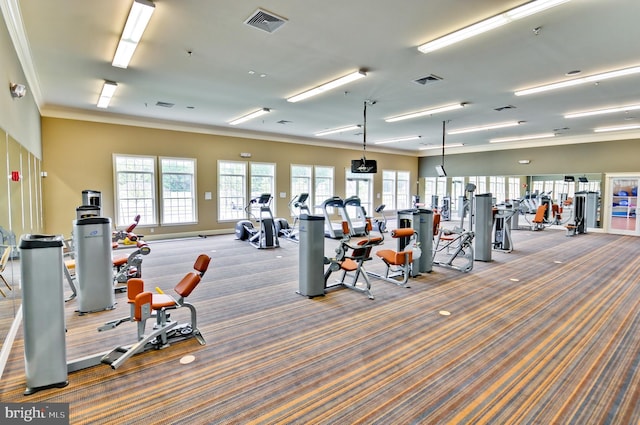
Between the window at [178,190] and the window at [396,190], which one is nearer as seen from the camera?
the window at [178,190]

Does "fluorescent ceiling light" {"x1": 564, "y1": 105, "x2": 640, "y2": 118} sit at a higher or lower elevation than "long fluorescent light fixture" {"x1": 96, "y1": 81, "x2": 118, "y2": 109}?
lower

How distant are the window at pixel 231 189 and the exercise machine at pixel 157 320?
7202 millimetres

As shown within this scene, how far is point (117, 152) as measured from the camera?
8.65 meters

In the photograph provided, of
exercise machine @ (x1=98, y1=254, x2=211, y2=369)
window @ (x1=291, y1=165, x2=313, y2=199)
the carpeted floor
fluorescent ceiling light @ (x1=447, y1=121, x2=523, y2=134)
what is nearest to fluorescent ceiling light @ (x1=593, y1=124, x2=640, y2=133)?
fluorescent ceiling light @ (x1=447, y1=121, x2=523, y2=134)

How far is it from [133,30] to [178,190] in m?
6.37

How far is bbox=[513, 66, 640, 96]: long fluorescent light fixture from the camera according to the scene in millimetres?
5020

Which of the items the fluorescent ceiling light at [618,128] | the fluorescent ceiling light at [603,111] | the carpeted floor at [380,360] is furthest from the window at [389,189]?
the carpeted floor at [380,360]

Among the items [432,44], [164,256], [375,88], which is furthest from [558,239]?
[164,256]

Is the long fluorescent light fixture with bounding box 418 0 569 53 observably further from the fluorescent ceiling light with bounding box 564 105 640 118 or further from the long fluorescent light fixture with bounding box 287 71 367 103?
the fluorescent ceiling light with bounding box 564 105 640 118

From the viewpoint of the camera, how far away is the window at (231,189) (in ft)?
34.3

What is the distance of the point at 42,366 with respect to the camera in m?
2.40

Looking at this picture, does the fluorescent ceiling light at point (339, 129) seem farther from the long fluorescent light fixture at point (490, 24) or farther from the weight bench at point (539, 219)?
the weight bench at point (539, 219)

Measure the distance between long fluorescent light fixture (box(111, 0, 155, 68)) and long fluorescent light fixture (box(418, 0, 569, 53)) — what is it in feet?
10.8

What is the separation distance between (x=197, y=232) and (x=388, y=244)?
230 inches
